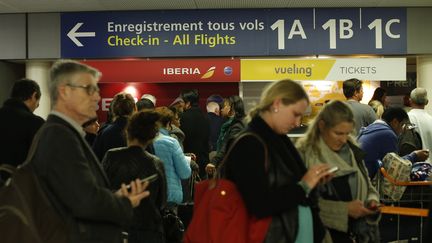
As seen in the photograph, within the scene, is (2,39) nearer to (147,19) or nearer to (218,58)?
(147,19)

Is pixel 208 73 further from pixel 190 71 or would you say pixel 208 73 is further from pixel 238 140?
pixel 238 140

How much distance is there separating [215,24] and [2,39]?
3.11 meters

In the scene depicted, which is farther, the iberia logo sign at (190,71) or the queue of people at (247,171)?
the iberia logo sign at (190,71)

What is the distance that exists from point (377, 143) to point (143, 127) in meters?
2.20

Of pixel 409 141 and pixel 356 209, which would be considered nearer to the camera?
pixel 356 209

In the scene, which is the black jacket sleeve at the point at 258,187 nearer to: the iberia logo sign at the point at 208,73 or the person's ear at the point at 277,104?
the person's ear at the point at 277,104

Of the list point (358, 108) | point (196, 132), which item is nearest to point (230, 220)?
point (358, 108)

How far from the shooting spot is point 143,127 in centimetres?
366

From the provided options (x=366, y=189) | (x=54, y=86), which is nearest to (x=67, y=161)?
(x=54, y=86)

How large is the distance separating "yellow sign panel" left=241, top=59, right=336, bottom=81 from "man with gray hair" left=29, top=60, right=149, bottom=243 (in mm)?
5873

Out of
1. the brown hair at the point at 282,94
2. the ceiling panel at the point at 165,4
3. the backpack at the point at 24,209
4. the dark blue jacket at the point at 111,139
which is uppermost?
the ceiling panel at the point at 165,4

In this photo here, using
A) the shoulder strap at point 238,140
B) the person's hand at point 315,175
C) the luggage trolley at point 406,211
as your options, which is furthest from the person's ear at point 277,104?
the luggage trolley at point 406,211

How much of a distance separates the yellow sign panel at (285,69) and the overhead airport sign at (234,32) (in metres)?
0.15

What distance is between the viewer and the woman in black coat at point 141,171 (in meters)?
3.57
